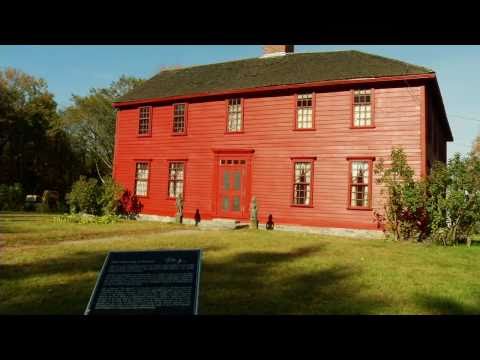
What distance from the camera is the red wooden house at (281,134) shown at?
1673 centimetres

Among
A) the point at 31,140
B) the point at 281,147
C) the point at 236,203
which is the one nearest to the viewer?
the point at 281,147

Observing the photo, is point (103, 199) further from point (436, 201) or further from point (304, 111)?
point (436, 201)

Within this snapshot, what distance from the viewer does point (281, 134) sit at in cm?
1902

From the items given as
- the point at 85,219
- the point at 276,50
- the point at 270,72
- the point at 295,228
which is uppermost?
the point at 276,50

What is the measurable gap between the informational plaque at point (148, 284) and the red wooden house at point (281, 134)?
13.9m

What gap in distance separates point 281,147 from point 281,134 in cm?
64

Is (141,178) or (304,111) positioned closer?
(304,111)

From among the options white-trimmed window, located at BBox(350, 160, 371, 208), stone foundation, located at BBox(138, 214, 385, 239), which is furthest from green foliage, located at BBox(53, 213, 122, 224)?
white-trimmed window, located at BBox(350, 160, 371, 208)

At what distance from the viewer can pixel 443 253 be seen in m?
11.9

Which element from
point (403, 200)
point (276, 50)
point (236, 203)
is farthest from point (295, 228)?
point (276, 50)

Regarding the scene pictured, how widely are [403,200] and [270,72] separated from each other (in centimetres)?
982

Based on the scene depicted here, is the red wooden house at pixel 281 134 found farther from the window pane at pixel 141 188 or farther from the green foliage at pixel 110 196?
the green foliage at pixel 110 196

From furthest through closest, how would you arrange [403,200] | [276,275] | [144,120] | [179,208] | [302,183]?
[144,120]
[179,208]
[302,183]
[403,200]
[276,275]

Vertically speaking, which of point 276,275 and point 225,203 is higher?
point 225,203
